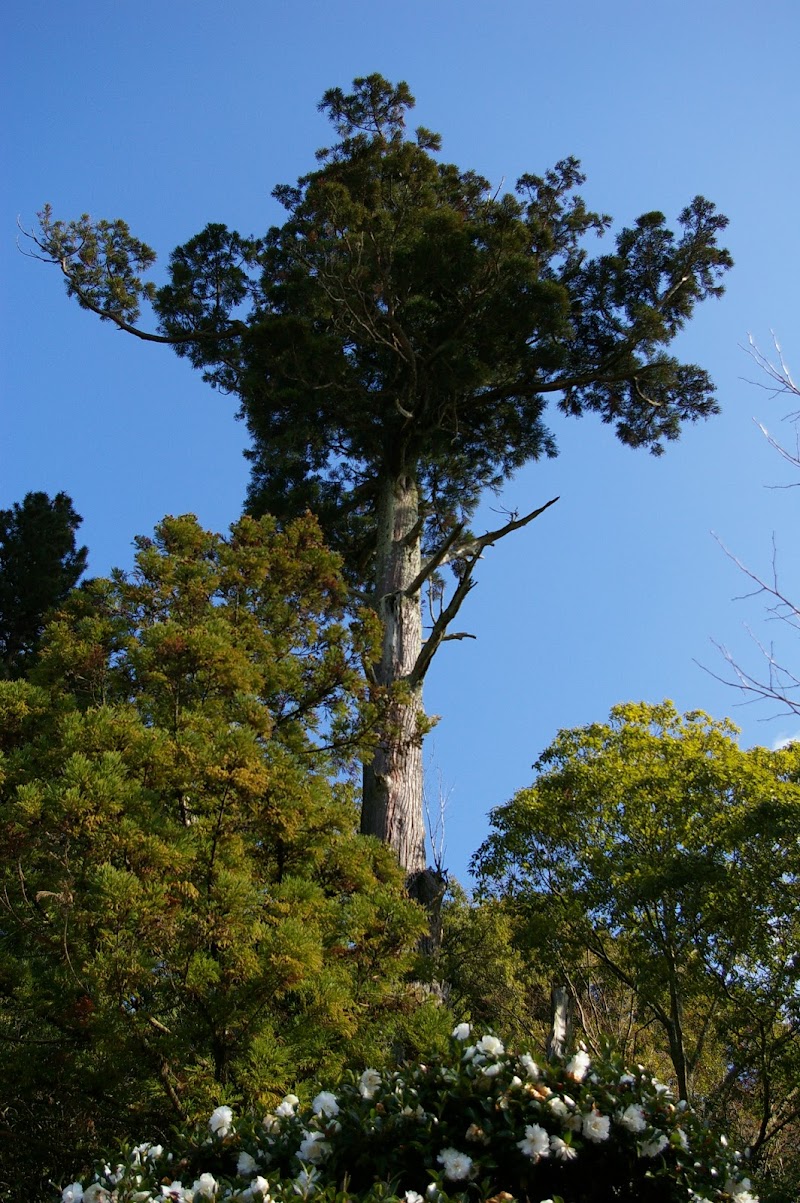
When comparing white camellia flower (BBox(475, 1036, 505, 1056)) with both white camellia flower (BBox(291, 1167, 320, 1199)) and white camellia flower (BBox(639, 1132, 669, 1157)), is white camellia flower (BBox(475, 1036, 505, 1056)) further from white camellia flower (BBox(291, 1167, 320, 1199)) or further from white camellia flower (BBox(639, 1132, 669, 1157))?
white camellia flower (BBox(291, 1167, 320, 1199))

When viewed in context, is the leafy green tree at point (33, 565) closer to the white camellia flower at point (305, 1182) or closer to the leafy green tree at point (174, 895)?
the leafy green tree at point (174, 895)

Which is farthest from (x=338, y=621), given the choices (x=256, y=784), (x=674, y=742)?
(x=674, y=742)

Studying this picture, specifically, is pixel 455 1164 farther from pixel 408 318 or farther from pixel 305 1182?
pixel 408 318

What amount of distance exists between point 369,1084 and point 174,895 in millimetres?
1120

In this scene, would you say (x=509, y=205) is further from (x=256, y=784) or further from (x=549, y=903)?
(x=256, y=784)

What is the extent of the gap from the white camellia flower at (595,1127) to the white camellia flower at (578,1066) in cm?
25

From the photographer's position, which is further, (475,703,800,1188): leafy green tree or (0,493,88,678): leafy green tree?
(0,493,88,678): leafy green tree

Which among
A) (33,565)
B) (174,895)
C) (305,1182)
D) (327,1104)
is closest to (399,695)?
(174,895)

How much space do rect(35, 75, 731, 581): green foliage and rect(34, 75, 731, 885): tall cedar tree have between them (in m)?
0.02

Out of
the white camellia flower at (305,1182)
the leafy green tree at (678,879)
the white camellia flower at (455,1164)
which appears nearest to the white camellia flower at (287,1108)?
the white camellia flower at (305,1182)

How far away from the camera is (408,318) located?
33.8 feet

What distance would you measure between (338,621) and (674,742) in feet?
17.1

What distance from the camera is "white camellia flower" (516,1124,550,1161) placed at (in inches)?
122

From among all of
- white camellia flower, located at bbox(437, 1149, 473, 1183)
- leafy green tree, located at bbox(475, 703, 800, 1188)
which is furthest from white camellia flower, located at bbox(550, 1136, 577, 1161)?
leafy green tree, located at bbox(475, 703, 800, 1188)
